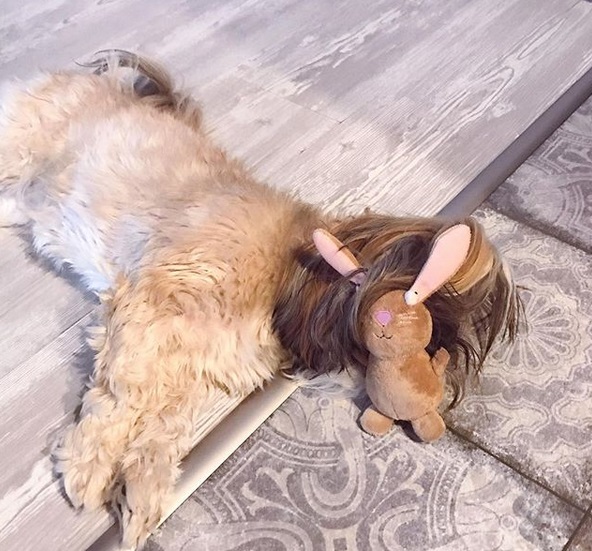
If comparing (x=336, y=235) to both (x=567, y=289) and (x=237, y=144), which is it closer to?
(x=567, y=289)

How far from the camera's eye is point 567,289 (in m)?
1.55

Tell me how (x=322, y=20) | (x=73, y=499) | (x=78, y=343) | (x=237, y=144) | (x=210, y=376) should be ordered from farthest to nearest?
(x=322, y=20) → (x=237, y=144) → (x=78, y=343) → (x=210, y=376) → (x=73, y=499)

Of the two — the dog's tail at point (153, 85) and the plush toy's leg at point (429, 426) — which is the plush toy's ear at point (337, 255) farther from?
the dog's tail at point (153, 85)

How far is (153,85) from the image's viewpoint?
5.34 ft

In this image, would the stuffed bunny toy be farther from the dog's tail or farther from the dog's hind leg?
the dog's tail

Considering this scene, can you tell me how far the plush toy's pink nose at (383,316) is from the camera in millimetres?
1108

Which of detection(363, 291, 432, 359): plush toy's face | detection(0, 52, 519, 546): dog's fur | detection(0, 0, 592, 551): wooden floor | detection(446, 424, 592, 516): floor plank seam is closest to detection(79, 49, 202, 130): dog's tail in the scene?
detection(0, 52, 519, 546): dog's fur

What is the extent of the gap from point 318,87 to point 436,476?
1155 mm

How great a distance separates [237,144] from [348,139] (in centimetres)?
26

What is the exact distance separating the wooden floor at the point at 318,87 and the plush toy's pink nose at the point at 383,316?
0.37 m

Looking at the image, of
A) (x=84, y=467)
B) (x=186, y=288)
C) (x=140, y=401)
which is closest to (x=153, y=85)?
(x=186, y=288)

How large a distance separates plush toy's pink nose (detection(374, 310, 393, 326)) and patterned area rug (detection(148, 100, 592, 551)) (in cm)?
27

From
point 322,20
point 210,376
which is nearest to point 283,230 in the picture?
point 210,376

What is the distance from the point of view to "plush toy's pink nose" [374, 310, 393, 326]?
1108 mm
